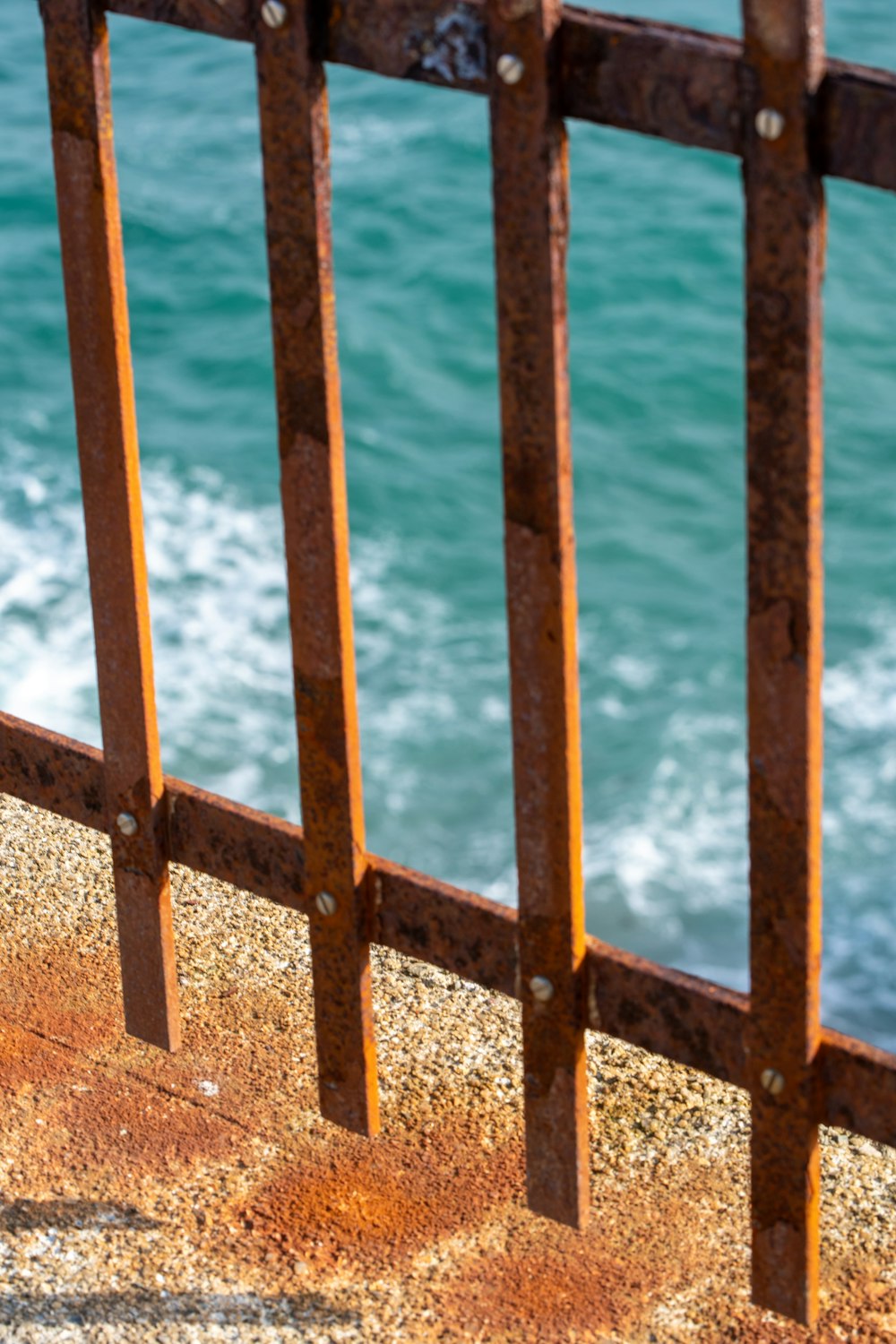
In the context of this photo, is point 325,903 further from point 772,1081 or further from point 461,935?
point 772,1081

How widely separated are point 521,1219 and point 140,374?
10.6 meters

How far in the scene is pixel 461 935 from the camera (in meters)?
2.06

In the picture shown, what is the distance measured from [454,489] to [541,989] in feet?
30.9

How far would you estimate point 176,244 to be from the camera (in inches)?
527

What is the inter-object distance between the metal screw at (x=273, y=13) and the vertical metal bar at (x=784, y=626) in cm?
49

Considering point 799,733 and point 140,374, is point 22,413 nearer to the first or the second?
point 140,374

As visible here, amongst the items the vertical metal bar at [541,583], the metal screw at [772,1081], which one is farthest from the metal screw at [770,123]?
the metal screw at [772,1081]

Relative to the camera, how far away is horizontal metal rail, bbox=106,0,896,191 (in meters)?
1.51

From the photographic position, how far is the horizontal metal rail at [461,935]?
72.6 inches

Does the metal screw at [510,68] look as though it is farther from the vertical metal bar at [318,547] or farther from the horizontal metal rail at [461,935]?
the horizontal metal rail at [461,935]

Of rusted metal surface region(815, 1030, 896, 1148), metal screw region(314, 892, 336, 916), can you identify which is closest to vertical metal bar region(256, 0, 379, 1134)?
metal screw region(314, 892, 336, 916)

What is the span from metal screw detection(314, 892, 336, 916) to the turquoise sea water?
531cm

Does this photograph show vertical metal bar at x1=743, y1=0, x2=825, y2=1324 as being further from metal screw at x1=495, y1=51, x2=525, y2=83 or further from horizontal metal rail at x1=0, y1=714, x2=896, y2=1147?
metal screw at x1=495, y1=51, x2=525, y2=83

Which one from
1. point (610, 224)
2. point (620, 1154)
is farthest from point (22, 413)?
point (620, 1154)
